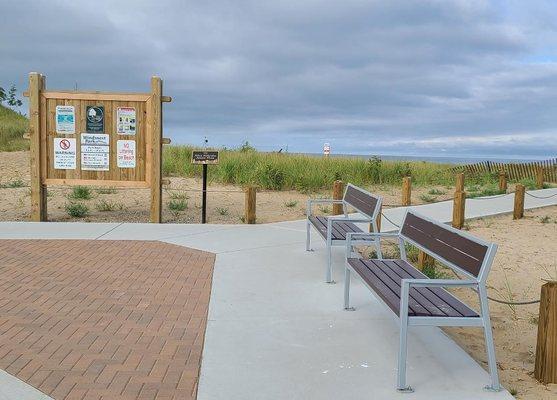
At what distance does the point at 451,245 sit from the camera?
469 cm

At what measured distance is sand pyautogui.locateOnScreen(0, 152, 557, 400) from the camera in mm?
4938

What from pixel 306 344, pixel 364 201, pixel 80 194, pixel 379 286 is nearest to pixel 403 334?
pixel 379 286

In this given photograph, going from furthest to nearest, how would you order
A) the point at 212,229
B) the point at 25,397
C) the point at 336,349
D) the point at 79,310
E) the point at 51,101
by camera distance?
1. the point at 51,101
2. the point at 212,229
3. the point at 79,310
4. the point at 336,349
5. the point at 25,397

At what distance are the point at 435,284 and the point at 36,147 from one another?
368 inches

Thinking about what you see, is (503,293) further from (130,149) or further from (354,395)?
(130,149)

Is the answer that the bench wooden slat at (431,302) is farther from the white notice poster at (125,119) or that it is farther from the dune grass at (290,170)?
the dune grass at (290,170)

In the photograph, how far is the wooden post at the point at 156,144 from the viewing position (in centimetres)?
1105

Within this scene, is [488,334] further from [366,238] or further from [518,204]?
[518,204]

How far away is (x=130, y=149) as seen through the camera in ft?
A: 37.0

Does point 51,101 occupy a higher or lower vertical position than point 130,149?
higher

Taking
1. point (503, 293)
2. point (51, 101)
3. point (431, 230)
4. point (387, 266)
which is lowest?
point (503, 293)

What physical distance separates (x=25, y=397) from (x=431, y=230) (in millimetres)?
3562

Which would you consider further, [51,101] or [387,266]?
[51,101]

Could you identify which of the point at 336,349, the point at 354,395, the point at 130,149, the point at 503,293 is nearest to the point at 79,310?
the point at 336,349
